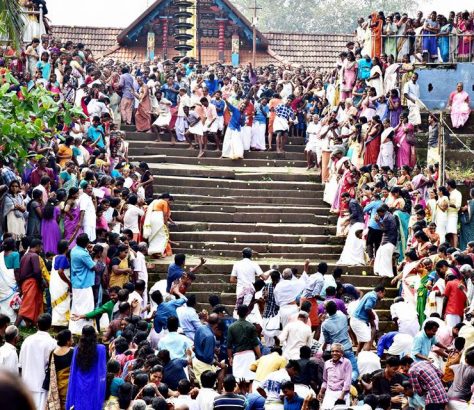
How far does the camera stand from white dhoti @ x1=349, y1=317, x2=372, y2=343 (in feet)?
43.2

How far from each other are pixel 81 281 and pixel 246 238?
5206 millimetres

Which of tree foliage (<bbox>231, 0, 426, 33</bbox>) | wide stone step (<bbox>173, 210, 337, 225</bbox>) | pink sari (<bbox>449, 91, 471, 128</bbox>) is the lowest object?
wide stone step (<bbox>173, 210, 337, 225</bbox>)

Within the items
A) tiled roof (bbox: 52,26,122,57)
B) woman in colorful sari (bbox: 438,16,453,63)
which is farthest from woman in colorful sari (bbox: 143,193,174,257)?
tiled roof (bbox: 52,26,122,57)

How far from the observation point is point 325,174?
19.3 metres

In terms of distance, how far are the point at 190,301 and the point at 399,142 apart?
8.02 metres

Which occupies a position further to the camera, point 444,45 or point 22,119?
point 444,45

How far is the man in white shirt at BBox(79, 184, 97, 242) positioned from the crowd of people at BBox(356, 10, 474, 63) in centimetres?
926

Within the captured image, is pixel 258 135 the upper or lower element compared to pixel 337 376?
upper

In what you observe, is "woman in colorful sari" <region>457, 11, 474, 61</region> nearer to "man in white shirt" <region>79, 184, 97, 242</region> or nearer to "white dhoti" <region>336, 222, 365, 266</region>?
"white dhoti" <region>336, 222, 365, 266</region>

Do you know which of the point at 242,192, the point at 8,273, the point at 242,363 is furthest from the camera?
the point at 242,192

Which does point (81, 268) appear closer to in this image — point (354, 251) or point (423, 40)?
point (354, 251)

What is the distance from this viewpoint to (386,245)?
15859 mm

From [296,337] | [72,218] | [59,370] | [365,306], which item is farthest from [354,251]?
[59,370]

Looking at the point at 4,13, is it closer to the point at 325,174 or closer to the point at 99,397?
the point at 99,397
